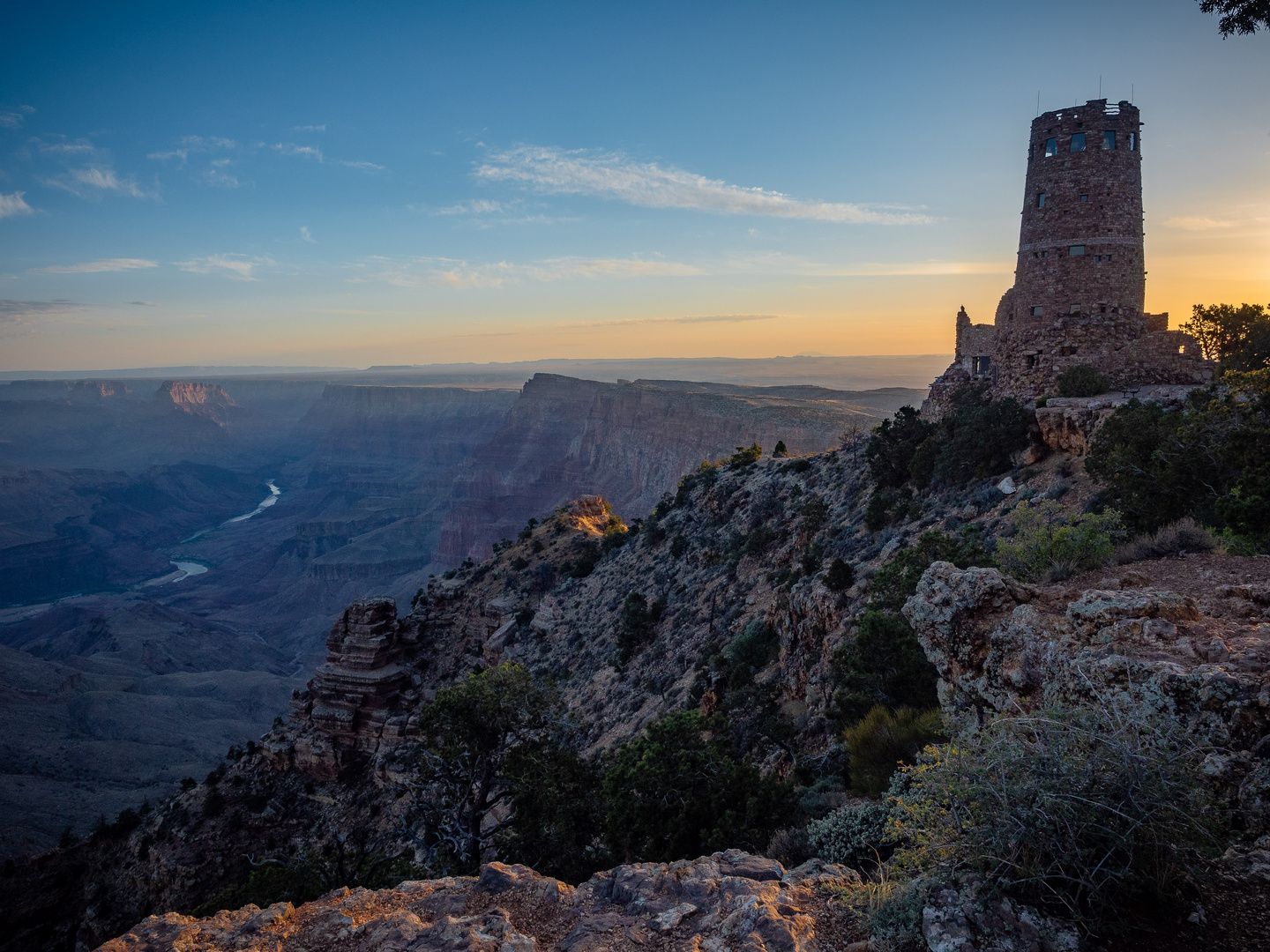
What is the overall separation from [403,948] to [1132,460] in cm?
1468

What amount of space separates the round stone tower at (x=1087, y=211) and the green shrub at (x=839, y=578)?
1006 cm

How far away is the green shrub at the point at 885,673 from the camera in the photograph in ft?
36.8

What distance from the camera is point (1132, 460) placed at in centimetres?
1232

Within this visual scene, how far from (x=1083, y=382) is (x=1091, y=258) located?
11.8ft

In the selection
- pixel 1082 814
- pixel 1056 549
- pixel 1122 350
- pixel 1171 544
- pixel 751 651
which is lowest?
pixel 751 651

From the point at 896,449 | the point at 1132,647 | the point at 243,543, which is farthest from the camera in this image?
the point at 243,543

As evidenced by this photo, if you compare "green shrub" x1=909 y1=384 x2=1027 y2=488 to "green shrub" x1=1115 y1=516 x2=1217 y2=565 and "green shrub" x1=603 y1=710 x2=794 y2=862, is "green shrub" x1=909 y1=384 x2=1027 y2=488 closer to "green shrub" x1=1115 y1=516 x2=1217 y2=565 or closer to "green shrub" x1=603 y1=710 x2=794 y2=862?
"green shrub" x1=1115 y1=516 x2=1217 y2=565

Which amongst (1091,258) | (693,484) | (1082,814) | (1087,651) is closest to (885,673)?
(1087,651)

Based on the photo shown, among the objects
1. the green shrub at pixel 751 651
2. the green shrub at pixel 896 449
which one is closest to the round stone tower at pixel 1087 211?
the green shrub at pixel 896 449

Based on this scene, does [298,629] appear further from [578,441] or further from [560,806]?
[560,806]

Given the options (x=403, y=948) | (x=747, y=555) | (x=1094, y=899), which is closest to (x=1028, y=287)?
(x=747, y=555)

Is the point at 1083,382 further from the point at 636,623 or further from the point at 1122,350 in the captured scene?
the point at 636,623

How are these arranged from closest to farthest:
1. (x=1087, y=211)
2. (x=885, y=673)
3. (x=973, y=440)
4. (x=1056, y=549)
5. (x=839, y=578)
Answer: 1. (x=1056, y=549)
2. (x=885, y=673)
3. (x=839, y=578)
4. (x=1087, y=211)
5. (x=973, y=440)

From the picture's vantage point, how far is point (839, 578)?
16672 mm
